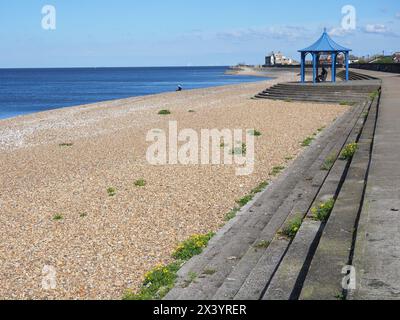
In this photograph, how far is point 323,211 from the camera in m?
7.15

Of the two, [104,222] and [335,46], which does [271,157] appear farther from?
[335,46]

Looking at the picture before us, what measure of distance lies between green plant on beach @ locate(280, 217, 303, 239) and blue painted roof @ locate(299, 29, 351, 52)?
28208 mm

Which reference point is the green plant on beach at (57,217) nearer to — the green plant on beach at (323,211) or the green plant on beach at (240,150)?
the green plant on beach at (323,211)

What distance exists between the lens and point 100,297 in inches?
219

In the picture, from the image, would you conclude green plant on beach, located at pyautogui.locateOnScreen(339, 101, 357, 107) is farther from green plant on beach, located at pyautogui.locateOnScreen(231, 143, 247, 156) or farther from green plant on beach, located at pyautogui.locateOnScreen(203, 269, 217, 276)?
green plant on beach, located at pyautogui.locateOnScreen(203, 269, 217, 276)

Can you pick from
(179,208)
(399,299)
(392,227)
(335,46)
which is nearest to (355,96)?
(335,46)

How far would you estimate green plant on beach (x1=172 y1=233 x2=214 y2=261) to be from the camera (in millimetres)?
6582

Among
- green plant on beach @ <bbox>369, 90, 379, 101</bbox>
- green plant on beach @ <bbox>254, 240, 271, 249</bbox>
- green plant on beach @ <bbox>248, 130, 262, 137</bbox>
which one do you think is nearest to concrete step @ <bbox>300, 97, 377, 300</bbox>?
green plant on beach @ <bbox>254, 240, 271, 249</bbox>

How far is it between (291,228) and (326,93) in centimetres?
2437

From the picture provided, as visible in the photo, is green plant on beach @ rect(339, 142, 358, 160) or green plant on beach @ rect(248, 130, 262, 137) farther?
green plant on beach @ rect(248, 130, 262, 137)

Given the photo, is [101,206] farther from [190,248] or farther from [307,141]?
[307,141]

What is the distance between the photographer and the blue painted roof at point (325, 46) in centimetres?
3328

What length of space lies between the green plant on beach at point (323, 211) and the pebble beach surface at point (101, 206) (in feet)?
5.45

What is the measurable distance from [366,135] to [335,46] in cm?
2210
